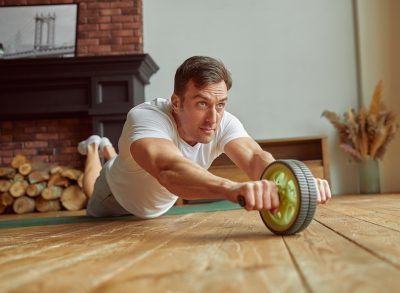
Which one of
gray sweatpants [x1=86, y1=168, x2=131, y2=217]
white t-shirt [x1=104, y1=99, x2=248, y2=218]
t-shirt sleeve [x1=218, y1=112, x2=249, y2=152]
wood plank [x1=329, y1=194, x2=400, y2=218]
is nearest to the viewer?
white t-shirt [x1=104, y1=99, x2=248, y2=218]

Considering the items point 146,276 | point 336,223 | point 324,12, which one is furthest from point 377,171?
point 146,276

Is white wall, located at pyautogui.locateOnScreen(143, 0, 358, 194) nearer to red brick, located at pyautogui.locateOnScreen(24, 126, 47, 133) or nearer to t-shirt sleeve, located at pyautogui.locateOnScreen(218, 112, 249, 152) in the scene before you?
red brick, located at pyautogui.locateOnScreen(24, 126, 47, 133)

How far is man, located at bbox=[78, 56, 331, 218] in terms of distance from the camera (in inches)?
52.8

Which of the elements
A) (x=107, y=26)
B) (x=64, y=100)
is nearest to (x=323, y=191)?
(x=64, y=100)

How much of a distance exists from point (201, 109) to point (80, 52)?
3.58m

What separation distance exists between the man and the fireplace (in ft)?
7.00

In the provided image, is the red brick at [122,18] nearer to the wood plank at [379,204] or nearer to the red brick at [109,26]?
the red brick at [109,26]

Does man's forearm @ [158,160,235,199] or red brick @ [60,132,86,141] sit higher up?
red brick @ [60,132,86,141]

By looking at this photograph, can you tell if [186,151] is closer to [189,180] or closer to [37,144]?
[189,180]

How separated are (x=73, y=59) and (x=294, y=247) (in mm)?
3938

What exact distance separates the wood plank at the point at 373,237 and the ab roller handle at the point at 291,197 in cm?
14

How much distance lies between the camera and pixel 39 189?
456 cm

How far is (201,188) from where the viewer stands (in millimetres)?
1349

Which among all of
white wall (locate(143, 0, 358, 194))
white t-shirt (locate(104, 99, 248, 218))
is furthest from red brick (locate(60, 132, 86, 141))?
white t-shirt (locate(104, 99, 248, 218))
